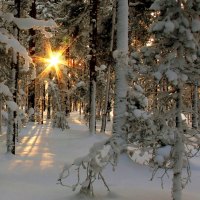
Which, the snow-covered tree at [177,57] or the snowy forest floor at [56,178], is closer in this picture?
the snow-covered tree at [177,57]

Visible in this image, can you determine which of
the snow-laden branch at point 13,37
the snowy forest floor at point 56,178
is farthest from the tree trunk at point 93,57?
the snow-laden branch at point 13,37

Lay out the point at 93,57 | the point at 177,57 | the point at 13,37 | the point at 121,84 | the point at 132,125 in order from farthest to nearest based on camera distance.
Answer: the point at 93,57 < the point at 121,84 < the point at 132,125 < the point at 13,37 < the point at 177,57

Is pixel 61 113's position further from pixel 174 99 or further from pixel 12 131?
pixel 174 99

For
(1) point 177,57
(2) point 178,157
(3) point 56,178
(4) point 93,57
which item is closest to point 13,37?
(3) point 56,178

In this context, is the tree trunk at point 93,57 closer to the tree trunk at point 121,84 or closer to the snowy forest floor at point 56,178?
the snowy forest floor at point 56,178

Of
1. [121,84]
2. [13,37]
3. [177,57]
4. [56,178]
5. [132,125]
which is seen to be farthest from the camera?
[121,84]

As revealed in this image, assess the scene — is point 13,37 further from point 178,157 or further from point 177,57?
point 178,157

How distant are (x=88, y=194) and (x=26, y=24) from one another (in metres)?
6.29

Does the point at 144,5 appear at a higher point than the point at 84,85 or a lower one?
higher

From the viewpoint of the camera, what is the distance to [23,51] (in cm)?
1190

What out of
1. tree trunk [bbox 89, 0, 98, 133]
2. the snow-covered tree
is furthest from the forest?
tree trunk [bbox 89, 0, 98, 133]

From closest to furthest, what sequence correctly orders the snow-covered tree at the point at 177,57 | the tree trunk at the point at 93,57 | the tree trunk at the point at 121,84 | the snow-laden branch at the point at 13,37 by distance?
the snow-covered tree at the point at 177,57 → the snow-laden branch at the point at 13,37 → the tree trunk at the point at 121,84 → the tree trunk at the point at 93,57

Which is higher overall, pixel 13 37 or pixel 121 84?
pixel 13 37

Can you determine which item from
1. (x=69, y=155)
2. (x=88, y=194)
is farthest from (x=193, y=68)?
(x=69, y=155)
